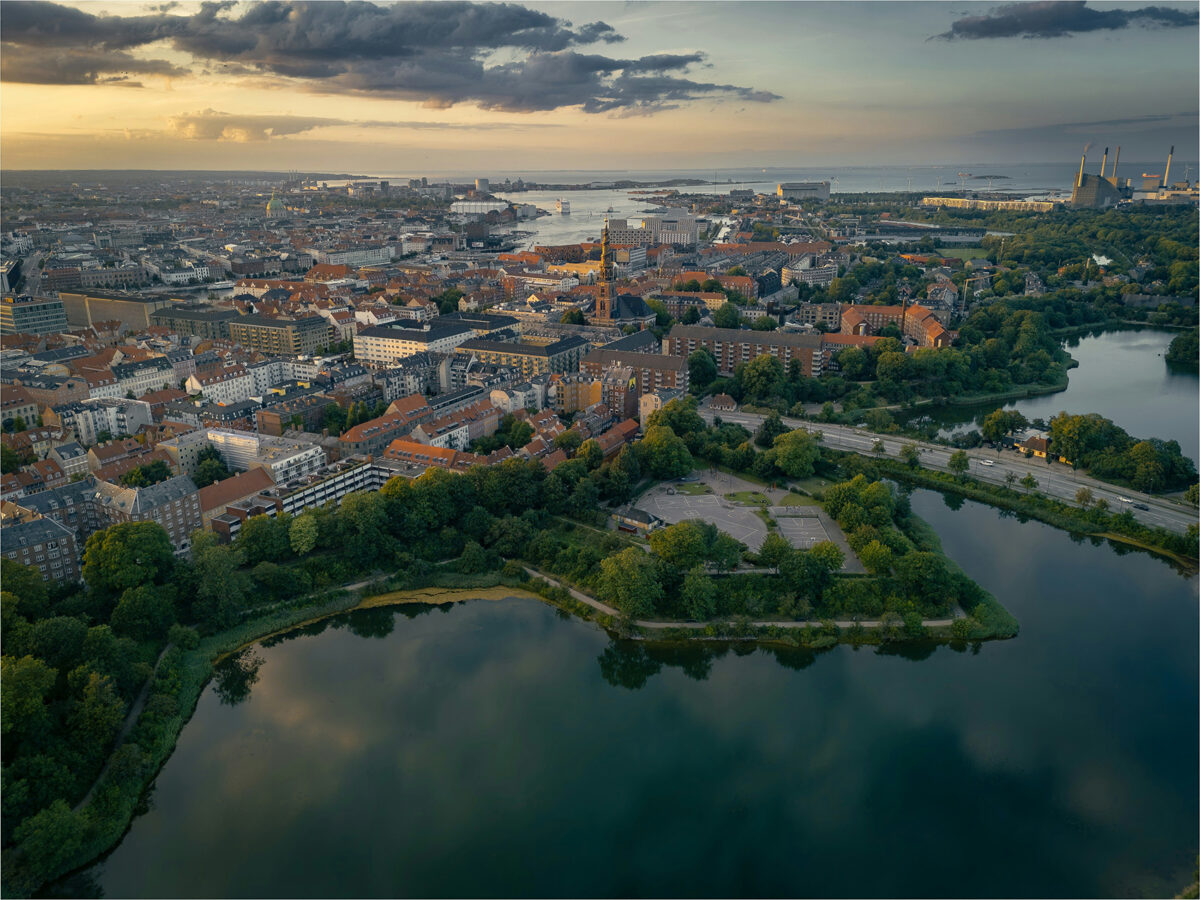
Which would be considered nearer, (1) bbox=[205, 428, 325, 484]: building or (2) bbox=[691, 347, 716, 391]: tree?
(1) bbox=[205, 428, 325, 484]: building

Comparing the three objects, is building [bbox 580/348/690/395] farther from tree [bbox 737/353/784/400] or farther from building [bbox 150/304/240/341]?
building [bbox 150/304/240/341]

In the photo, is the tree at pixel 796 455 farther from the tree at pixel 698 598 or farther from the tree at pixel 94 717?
the tree at pixel 94 717

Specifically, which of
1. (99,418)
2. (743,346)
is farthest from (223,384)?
(743,346)

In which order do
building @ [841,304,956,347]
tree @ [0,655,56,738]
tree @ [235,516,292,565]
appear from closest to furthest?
tree @ [0,655,56,738]
tree @ [235,516,292,565]
building @ [841,304,956,347]

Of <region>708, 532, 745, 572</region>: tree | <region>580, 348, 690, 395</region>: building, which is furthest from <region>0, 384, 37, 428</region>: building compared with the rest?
<region>708, 532, 745, 572</region>: tree

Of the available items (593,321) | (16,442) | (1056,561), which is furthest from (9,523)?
(593,321)

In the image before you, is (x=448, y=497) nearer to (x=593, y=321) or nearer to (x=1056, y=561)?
(x=1056, y=561)

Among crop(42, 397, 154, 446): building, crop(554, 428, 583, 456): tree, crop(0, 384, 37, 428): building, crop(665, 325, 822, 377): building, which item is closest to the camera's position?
crop(554, 428, 583, 456): tree

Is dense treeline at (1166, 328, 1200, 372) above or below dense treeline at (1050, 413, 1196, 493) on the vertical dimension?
above
